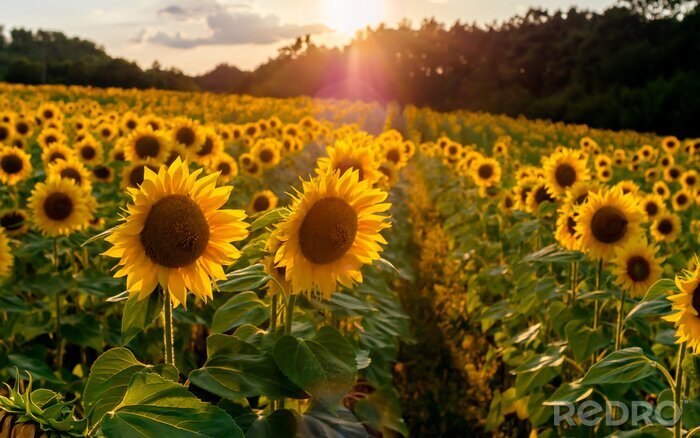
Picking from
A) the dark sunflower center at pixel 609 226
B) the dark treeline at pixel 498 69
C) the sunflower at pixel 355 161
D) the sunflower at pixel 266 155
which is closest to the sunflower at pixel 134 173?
the sunflower at pixel 355 161

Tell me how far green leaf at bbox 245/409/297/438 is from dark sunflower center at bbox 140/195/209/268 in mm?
476

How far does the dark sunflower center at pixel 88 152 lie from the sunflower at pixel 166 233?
498cm

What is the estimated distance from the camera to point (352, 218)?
2121mm

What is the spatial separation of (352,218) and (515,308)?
3.22 m

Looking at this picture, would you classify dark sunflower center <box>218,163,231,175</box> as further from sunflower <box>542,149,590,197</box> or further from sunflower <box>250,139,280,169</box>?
sunflower <box>542,149,590,197</box>

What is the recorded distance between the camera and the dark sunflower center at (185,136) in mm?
6668

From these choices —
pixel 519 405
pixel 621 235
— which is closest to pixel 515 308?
pixel 519 405

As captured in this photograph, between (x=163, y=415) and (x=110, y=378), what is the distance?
0.37 metres

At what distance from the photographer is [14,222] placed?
4.75 meters

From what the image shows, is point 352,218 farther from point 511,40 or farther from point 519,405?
point 511,40

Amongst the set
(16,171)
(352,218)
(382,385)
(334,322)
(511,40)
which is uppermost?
(511,40)

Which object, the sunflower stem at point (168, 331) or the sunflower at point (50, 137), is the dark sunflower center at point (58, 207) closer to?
the sunflower stem at point (168, 331)

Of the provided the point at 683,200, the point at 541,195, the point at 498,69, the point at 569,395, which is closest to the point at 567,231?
the point at 569,395

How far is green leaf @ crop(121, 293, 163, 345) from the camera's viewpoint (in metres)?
1.91
